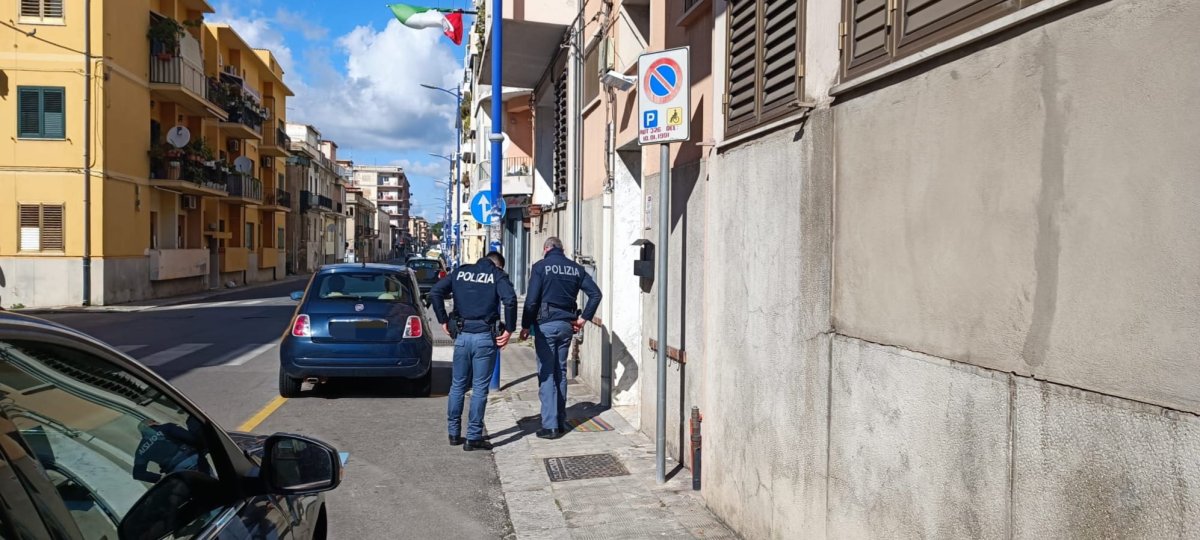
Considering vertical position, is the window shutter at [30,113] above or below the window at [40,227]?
above

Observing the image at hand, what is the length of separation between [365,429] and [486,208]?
5.76 m

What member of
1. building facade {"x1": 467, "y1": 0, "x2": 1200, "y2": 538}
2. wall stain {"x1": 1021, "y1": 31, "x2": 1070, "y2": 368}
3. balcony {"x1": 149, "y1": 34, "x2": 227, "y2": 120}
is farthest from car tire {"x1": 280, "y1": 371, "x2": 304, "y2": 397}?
balcony {"x1": 149, "y1": 34, "x2": 227, "y2": 120}

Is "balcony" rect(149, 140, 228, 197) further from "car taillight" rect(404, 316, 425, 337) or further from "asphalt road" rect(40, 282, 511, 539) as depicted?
"car taillight" rect(404, 316, 425, 337)

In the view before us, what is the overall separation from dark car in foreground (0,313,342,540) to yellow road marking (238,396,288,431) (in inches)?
233

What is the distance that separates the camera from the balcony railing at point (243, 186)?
4134 centimetres

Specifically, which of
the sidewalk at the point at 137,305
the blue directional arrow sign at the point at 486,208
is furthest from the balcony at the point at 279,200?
the blue directional arrow sign at the point at 486,208

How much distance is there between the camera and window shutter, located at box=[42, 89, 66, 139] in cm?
2677

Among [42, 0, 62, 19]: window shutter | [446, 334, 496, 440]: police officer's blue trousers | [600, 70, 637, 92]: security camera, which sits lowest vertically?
[446, 334, 496, 440]: police officer's blue trousers

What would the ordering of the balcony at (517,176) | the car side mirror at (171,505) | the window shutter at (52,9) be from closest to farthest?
the car side mirror at (171,505)
the balcony at (517,176)
the window shutter at (52,9)

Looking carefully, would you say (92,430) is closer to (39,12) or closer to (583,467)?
(583,467)

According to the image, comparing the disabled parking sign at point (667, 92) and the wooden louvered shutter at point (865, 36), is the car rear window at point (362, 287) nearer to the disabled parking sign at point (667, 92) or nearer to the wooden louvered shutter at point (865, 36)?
the disabled parking sign at point (667, 92)

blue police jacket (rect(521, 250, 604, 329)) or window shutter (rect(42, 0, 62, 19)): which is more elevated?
window shutter (rect(42, 0, 62, 19))

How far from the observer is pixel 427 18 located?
51.3 feet

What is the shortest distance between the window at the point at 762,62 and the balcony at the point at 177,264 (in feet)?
99.8
